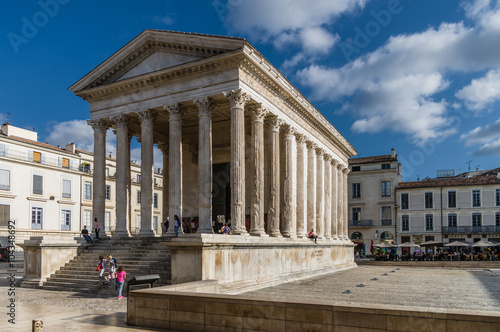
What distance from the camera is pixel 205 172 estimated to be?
66.9 feet

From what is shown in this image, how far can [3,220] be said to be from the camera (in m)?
39.9

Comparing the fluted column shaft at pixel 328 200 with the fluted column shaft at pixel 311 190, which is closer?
the fluted column shaft at pixel 311 190

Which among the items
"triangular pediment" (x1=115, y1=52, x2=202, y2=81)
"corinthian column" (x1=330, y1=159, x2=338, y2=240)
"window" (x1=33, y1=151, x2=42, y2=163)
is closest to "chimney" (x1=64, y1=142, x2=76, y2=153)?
"window" (x1=33, y1=151, x2=42, y2=163)


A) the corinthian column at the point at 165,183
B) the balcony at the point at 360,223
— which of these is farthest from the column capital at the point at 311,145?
the balcony at the point at 360,223

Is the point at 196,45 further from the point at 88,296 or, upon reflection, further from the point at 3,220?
the point at 3,220

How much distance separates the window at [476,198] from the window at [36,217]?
47.2 metres

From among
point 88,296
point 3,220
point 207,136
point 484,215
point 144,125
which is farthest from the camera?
point 484,215

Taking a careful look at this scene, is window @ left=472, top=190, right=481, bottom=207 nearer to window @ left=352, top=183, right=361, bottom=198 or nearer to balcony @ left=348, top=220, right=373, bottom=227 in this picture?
balcony @ left=348, top=220, right=373, bottom=227

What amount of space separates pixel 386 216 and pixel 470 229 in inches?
375

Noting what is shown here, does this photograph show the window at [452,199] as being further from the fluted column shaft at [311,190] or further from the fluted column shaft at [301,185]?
the fluted column shaft at [301,185]

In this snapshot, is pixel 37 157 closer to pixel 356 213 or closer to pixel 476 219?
pixel 356 213

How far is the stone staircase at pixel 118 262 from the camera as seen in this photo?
17.9m

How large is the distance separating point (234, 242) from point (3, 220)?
31000 millimetres

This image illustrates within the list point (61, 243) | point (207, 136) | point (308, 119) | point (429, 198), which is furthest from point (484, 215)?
point (61, 243)
